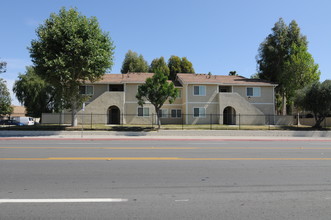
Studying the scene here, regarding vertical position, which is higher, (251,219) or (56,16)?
(56,16)

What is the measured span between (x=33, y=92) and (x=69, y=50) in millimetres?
23656

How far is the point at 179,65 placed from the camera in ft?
192

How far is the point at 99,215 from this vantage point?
4129 millimetres

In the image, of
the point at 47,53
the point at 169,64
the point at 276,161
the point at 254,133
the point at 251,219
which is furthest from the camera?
the point at 169,64

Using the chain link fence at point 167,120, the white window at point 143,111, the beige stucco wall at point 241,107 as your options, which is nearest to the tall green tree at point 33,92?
the chain link fence at point 167,120

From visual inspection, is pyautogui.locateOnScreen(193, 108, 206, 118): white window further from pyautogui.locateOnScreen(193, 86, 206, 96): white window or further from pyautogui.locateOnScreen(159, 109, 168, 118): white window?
pyautogui.locateOnScreen(159, 109, 168, 118): white window

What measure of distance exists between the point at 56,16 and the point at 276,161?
24.4m

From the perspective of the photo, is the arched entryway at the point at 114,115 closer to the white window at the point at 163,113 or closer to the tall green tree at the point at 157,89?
the white window at the point at 163,113

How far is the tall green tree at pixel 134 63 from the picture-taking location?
57406 mm

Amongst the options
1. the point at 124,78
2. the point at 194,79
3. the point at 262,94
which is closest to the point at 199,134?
the point at 194,79

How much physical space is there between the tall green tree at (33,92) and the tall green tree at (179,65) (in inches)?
1001

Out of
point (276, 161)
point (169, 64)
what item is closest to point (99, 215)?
point (276, 161)

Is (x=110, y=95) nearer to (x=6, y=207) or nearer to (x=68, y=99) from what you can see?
(x=68, y=99)

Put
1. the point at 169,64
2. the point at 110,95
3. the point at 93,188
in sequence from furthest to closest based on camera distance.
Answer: the point at 169,64 < the point at 110,95 < the point at 93,188
